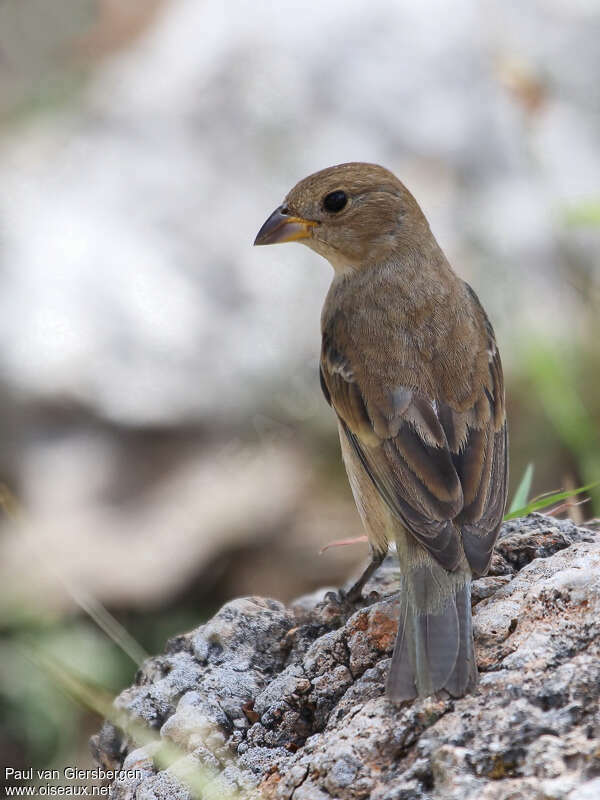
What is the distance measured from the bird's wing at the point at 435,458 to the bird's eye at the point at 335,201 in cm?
68

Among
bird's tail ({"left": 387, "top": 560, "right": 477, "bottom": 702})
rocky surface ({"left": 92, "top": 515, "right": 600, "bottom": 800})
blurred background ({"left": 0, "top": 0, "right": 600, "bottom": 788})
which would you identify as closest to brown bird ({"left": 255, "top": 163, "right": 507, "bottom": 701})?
bird's tail ({"left": 387, "top": 560, "right": 477, "bottom": 702})

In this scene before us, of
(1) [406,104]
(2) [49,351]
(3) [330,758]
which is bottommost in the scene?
(3) [330,758]

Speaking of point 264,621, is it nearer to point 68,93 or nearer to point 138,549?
point 138,549

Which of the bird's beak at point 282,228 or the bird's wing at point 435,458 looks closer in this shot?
the bird's wing at point 435,458

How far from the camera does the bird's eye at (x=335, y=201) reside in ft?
13.9

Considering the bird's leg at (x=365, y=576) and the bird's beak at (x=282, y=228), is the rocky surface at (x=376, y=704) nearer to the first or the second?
the bird's leg at (x=365, y=576)

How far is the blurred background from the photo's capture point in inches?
224

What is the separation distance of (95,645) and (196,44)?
399cm

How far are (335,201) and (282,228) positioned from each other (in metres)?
0.23

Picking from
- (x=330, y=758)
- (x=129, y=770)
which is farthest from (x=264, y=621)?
(x=330, y=758)

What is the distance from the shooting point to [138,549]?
5770 millimetres

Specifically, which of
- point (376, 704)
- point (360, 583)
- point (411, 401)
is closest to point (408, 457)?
point (411, 401)

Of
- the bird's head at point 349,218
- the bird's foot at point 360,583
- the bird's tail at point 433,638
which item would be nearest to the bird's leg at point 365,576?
the bird's foot at point 360,583

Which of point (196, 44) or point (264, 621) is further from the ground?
point (196, 44)
